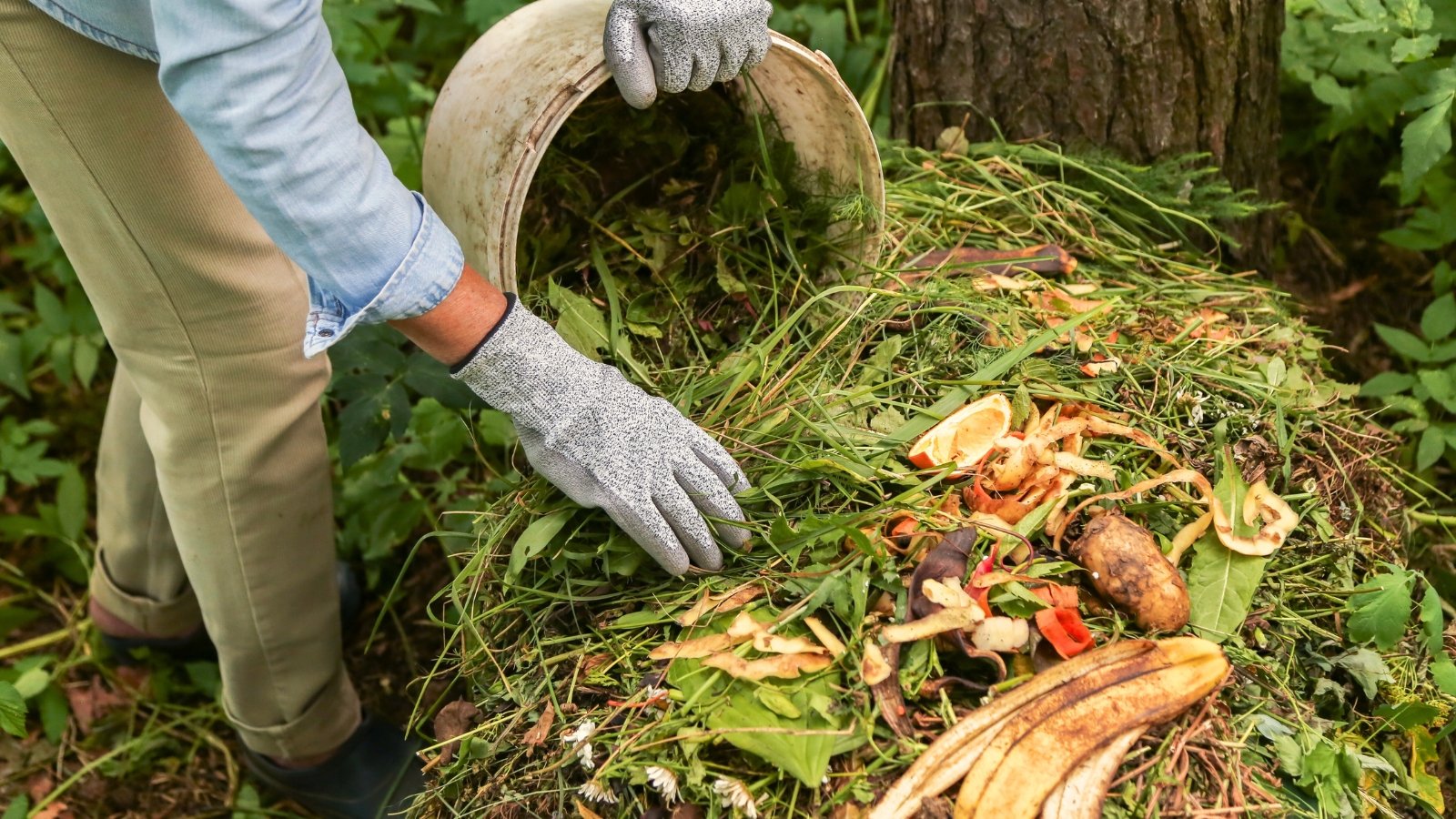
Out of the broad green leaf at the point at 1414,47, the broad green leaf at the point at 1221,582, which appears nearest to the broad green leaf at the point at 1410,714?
the broad green leaf at the point at 1221,582

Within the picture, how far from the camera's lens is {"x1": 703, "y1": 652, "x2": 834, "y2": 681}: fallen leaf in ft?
4.02

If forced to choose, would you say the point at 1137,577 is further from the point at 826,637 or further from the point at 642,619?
the point at 642,619

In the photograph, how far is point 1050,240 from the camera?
1.98m

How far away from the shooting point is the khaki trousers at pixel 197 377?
132 cm

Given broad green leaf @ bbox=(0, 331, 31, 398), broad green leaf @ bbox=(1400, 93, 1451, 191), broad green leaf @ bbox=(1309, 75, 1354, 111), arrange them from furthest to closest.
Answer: broad green leaf @ bbox=(0, 331, 31, 398)
broad green leaf @ bbox=(1309, 75, 1354, 111)
broad green leaf @ bbox=(1400, 93, 1451, 191)

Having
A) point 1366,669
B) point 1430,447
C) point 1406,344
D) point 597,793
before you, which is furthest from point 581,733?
point 1406,344

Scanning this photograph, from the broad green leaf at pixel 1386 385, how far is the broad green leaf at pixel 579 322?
1.41 m

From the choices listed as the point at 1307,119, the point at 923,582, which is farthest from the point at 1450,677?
the point at 1307,119

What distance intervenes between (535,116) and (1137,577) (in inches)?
39.8

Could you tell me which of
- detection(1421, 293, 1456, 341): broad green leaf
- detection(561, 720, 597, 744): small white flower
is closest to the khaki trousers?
detection(561, 720, 597, 744): small white flower

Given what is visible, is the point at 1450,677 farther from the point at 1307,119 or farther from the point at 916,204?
the point at 1307,119

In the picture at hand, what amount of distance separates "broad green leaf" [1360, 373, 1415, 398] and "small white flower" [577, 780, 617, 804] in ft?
5.14

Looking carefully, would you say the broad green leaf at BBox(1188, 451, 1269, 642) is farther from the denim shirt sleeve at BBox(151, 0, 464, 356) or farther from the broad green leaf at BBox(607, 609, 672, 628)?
the denim shirt sleeve at BBox(151, 0, 464, 356)

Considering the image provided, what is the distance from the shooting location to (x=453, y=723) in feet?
4.61
